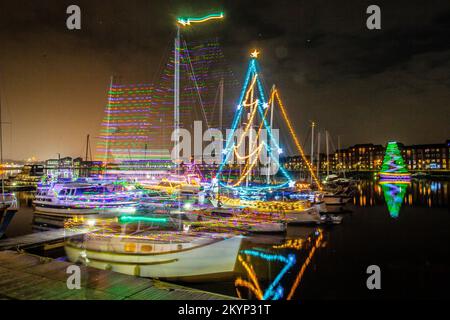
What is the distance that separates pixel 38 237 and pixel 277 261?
37.6ft

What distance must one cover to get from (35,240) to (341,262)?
14476mm

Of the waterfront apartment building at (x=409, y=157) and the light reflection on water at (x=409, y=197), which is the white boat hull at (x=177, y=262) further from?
the waterfront apartment building at (x=409, y=157)

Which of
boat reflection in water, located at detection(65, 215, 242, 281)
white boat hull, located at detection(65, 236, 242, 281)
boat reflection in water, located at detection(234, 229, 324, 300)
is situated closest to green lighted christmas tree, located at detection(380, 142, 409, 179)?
boat reflection in water, located at detection(234, 229, 324, 300)

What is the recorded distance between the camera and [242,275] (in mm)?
12344

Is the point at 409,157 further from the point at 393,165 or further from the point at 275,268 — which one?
the point at 275,268

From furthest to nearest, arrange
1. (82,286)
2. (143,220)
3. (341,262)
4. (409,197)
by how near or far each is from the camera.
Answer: (409,197) → (341,262) → (143,220) → (82,286)

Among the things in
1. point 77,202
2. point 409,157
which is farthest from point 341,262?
point 409,157

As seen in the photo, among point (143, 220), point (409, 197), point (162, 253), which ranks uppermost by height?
point (143, 220)

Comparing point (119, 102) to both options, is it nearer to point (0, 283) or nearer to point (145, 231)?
point (145, 231)

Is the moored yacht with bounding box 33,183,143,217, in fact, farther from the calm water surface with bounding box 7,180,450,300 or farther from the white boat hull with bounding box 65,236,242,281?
the white boat hull with bounding box 65,236,242,281

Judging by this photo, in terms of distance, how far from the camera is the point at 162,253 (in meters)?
10.5

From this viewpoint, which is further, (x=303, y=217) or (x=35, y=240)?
(x=303, y=217)

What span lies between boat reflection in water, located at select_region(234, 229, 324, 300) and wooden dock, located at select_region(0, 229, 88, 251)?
24.6 feet
